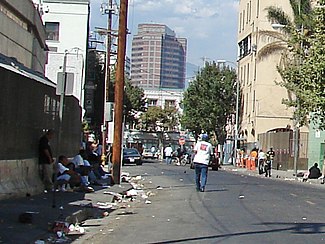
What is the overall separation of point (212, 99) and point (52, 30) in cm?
1886

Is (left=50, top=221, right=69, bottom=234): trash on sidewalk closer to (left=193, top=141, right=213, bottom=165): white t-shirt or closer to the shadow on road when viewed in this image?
the shadow on road

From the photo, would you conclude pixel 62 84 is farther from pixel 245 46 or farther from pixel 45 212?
pixel 245 46

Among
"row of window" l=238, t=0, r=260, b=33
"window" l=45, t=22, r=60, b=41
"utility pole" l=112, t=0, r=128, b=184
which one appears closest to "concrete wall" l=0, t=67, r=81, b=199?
"utility pole" l=112, t=0, r=128, b=184

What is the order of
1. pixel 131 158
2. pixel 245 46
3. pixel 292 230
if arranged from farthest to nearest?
pixel 245 46 → pixel 131 158 → pixel 292 230

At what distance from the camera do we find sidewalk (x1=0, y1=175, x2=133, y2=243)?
12.1 metres

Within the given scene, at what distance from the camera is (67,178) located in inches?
824

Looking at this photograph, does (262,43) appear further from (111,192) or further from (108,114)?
(111,192)

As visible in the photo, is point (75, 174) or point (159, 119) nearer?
point (75, 174)

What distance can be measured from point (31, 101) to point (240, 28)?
209 ft

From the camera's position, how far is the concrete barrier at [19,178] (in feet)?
55.0

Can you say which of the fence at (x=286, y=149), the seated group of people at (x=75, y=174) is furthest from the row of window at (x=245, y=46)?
the seated group of people at (x=75, y=174)

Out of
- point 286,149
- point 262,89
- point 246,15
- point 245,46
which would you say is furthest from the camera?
point 245,46

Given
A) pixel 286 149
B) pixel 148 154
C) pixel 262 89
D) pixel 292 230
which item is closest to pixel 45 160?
pixel 292 230

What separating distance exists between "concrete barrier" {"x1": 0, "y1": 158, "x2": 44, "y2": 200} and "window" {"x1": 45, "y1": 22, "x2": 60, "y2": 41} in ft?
148
